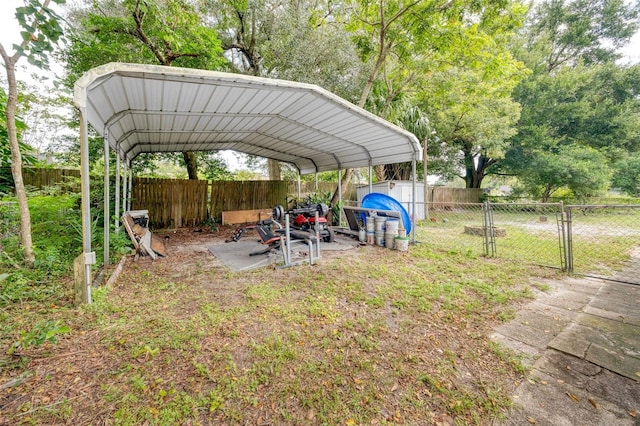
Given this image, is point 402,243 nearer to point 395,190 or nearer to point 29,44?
point 29,44

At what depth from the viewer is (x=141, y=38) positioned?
6.39 meters

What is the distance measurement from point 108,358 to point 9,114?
3.08 metres

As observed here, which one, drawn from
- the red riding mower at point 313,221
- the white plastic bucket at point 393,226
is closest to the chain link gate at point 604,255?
the white plastic bucket at point 393,226

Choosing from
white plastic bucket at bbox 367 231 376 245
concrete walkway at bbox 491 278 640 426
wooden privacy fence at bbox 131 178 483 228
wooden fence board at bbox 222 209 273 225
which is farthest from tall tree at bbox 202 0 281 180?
concrete walkway at bbox 491 278 640 426

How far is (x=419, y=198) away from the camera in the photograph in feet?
42.8

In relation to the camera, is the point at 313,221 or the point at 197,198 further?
the point at 197,198

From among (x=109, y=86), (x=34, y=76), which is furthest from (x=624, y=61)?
(x=34, y=76)

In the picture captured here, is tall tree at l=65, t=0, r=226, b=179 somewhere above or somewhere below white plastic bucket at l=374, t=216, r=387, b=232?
above

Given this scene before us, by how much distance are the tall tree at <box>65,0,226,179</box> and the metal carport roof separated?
208cm

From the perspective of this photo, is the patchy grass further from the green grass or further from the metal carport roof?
the metal carport roof

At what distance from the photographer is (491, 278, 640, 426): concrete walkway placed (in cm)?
151

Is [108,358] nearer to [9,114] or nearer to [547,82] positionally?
[9,114]

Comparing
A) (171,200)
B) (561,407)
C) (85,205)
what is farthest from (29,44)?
(171,200)

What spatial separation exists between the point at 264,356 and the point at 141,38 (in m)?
8.13
